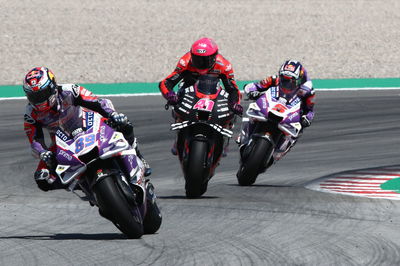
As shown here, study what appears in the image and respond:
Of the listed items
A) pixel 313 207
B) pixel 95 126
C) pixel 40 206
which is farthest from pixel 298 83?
pixel 95 126

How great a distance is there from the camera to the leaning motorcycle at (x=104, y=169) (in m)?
7.87

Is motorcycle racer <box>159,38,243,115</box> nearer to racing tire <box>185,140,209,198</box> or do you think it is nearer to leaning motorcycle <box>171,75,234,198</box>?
leaning motorcycle <box>171,75,234,198</box>

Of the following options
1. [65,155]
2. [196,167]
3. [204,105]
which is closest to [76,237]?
[65,155]

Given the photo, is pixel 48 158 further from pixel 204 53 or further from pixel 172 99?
pixel 204 53

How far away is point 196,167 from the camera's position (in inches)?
415

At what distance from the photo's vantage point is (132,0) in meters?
33.1

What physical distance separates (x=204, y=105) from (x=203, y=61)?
25.2 inches

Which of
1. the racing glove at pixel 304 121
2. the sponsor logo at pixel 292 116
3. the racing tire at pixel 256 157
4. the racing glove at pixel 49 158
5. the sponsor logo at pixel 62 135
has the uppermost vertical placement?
the sponsor logo at pixel 62 135

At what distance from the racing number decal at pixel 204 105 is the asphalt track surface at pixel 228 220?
1.02 metres

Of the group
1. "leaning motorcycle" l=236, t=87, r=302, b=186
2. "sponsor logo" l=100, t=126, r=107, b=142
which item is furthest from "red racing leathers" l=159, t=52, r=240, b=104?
"sponsor logo" l=100, t=126, r=107, b=142

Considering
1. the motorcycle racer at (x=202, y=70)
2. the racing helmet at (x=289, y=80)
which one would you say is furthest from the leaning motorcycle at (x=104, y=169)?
the racing helmet at (x=289, y=80)

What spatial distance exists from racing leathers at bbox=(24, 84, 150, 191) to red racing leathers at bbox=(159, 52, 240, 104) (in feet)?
8.96

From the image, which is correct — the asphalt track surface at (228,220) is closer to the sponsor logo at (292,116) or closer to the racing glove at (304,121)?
the racing glove at (304,121)

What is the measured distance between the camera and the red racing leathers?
444 inches
